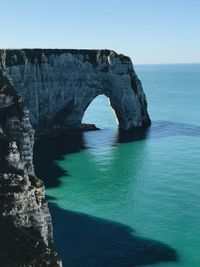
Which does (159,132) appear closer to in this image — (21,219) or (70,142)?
(70,142)

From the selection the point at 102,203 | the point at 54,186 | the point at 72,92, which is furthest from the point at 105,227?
the point at 72,92

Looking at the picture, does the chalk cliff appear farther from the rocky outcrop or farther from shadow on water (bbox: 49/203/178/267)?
the rocky outcrop

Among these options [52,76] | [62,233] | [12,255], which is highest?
[52,76]

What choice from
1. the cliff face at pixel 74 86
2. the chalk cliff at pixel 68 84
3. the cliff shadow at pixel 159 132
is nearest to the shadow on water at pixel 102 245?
the chalk cliff at pixel 68 84

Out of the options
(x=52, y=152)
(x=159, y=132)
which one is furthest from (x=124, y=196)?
(x=159, y=132)

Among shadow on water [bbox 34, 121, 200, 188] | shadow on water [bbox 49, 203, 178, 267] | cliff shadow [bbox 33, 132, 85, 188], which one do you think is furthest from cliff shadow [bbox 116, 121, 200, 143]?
shadow on water [bbox 49, 203, 178, 267]

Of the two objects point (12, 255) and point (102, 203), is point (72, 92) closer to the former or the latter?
point (102, 203)
